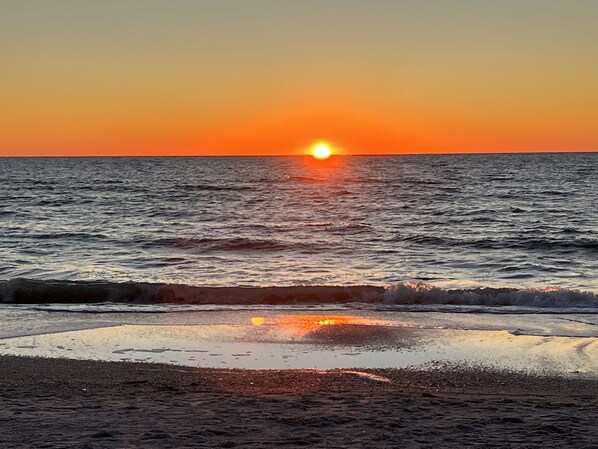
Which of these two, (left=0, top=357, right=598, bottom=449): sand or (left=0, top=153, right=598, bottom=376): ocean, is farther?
(left=0, top=153, right=598, bottom=376): ocean

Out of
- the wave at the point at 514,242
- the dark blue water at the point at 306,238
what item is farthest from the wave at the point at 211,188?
the wave at the point at 514,242

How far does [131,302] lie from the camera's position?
17.3 meters

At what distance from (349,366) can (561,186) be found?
55.8m

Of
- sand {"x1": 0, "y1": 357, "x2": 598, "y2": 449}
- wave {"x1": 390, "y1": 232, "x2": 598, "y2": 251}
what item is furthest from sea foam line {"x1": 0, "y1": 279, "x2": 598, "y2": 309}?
wave {"x1": 390, "y1": 232, "x2": 598, "y2": 251}

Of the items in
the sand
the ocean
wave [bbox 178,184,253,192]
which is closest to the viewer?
the sand

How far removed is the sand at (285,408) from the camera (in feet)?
20.4

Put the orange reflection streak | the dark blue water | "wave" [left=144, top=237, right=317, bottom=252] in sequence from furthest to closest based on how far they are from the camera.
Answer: "wave" [left=144, top=237, right=317, bottom=252] < the dark blue water < the orange reflection streak

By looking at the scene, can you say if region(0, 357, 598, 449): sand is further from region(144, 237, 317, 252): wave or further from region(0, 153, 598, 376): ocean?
region(144, 237, 317, 252): wave

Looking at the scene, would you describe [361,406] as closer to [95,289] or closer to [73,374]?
[73,374]

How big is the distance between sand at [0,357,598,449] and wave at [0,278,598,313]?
7.39 m

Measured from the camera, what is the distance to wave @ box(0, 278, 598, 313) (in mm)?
16562

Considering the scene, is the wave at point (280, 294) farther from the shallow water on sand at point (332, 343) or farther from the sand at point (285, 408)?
the sand at point (285, 408)

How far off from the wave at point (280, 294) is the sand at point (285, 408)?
739 cm

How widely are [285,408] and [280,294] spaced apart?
1008cm
